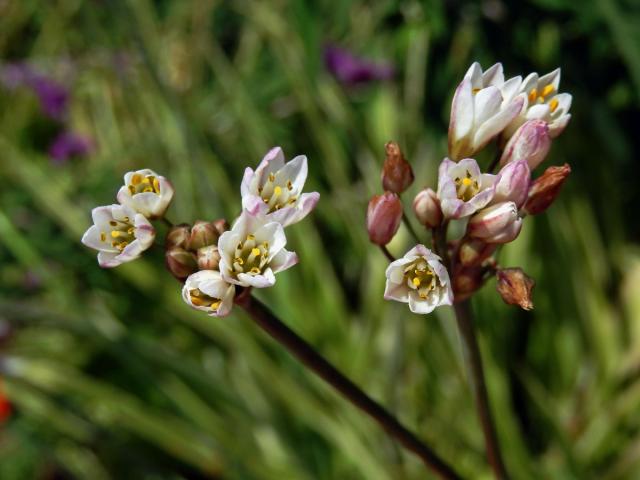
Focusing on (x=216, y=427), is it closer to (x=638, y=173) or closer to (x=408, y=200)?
(x=408, y=200)

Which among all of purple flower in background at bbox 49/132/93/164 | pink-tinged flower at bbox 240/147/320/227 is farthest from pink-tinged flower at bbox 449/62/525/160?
purple flower in background at bbox 49/132/93/164

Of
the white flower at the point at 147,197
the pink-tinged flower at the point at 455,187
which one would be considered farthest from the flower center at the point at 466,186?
the white flower at the point at 147,197

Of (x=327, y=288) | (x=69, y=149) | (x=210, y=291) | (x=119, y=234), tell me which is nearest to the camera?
(x=210, y=291)

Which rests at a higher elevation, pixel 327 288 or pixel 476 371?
pixel 476 371

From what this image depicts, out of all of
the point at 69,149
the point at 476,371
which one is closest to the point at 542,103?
the point at 476,371

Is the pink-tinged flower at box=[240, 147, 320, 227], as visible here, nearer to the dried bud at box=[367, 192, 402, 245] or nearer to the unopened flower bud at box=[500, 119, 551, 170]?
the dried bud at box=[367, 192, 402, 245]

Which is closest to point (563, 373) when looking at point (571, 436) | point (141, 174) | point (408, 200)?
point (571, 436)

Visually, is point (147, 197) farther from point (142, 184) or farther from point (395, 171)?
point (395, 171)
